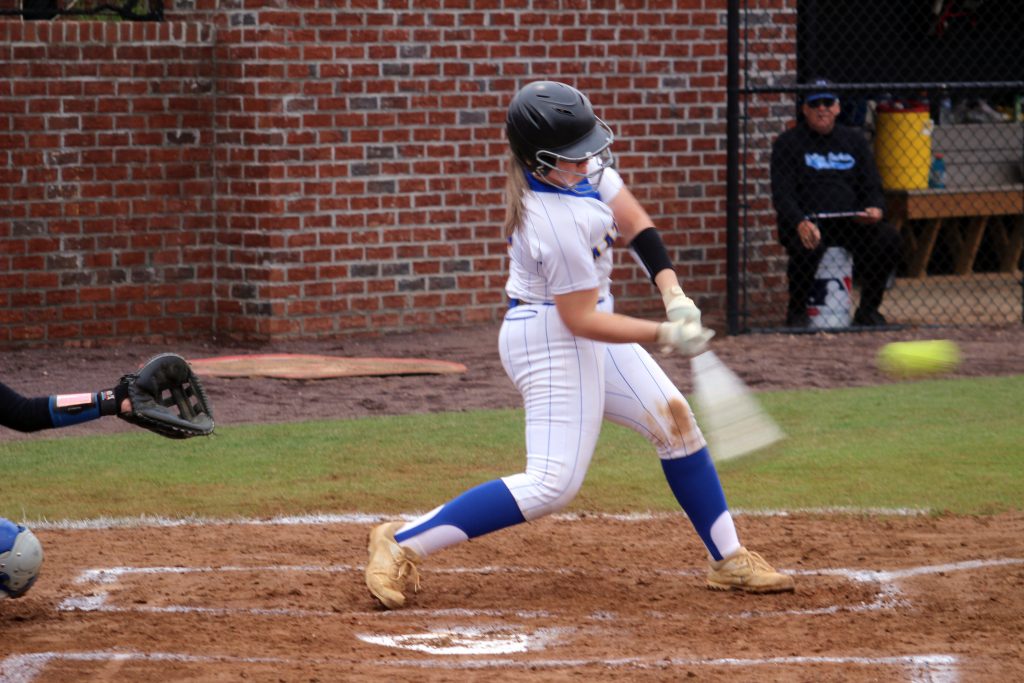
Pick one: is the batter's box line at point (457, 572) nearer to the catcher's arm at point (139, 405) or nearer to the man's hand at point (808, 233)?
the catcher's arm at point (139, 405)

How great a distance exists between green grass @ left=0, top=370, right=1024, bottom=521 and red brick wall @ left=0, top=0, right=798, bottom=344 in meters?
2.51

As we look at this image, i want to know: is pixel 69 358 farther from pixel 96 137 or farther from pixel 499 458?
pixel 499 458

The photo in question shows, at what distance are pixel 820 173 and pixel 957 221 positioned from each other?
3.17 metres

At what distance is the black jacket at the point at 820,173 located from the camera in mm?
11094

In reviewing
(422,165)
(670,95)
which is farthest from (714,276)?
(422,165)

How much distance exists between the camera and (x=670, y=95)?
11703 mm

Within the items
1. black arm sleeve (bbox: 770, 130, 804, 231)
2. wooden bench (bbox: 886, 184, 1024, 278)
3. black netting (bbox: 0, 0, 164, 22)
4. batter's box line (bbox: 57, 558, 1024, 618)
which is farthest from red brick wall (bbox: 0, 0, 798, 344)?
batter's box line (bbox: 57, 558, 1024, 618)

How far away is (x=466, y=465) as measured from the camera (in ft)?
24.1

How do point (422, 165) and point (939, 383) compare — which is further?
point (422, 165)

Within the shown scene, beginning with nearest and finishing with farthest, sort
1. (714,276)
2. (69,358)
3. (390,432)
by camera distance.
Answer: (390,432), (69,358), (714,276)

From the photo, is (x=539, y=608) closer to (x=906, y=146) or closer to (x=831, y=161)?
(x=831, y=161)

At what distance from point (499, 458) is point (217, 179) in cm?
416

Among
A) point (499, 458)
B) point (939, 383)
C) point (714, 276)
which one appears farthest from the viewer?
point (714, 276)

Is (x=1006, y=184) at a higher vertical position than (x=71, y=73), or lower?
lower
